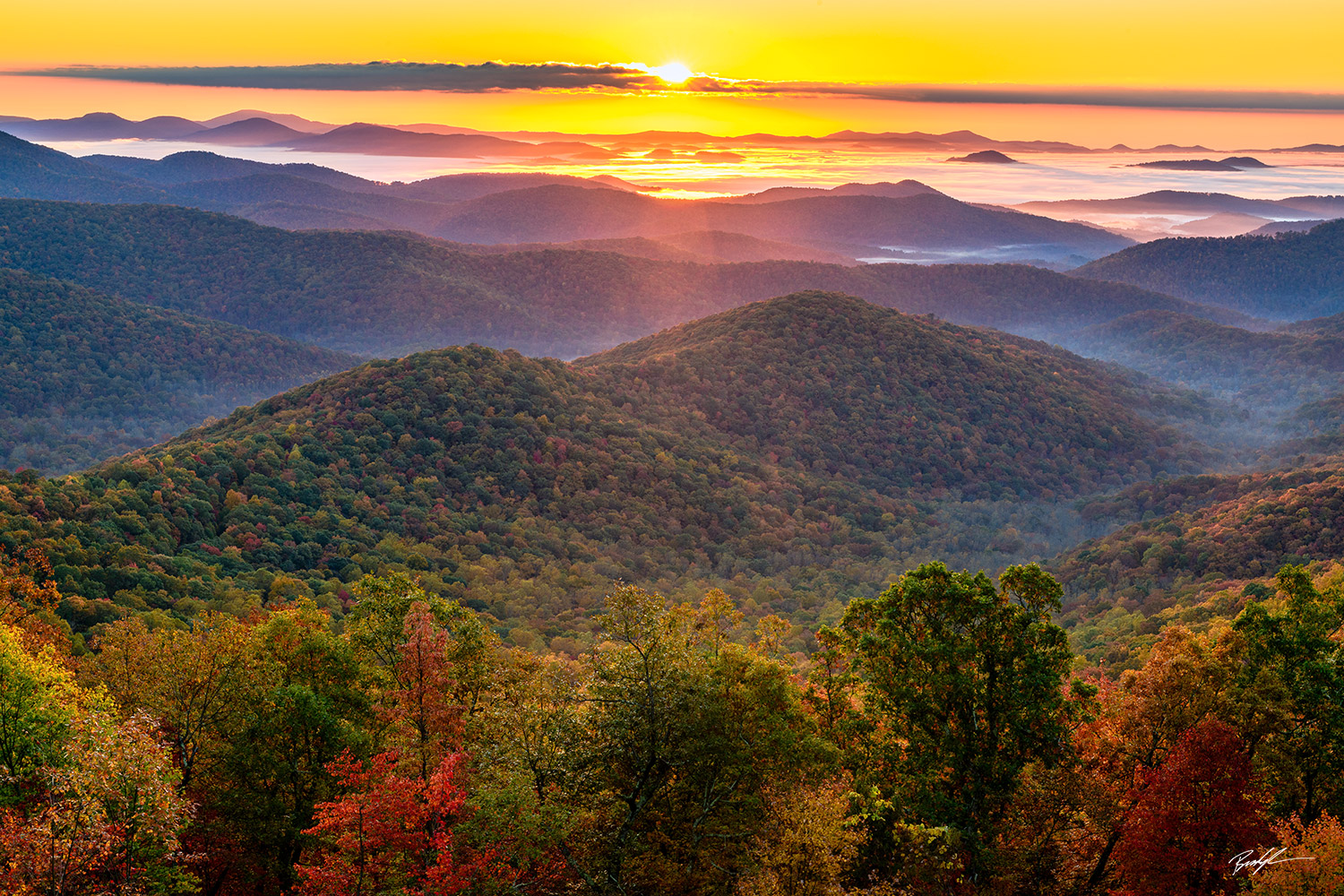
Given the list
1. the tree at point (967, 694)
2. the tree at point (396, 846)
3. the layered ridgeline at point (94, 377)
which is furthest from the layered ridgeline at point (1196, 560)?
the layered ridgeline at point (94, 377)

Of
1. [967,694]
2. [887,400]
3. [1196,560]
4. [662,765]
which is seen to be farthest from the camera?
[887,400]

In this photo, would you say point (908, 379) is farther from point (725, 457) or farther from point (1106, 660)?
point (1106, 660)

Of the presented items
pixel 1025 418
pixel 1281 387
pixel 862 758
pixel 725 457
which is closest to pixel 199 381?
pixel 725 457

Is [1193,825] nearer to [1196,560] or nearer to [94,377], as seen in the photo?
[1196,560]

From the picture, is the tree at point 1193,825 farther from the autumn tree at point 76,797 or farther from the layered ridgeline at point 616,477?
the layered ridgeline at point 616,477
